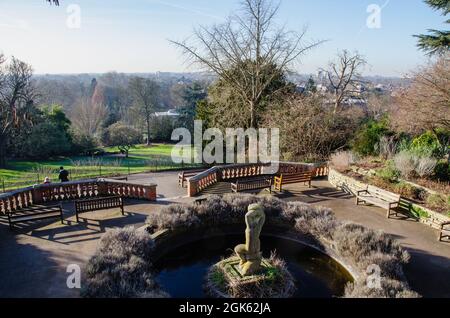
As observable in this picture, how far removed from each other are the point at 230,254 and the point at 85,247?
386cm

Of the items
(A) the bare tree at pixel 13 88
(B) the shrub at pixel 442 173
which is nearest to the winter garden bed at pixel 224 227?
→ (B) the shrub at pixel 442 173

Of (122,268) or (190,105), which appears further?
(190,105)

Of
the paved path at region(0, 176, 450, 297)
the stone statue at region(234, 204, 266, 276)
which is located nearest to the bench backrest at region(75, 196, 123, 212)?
the paved path at region(0, 176, 450, 297)

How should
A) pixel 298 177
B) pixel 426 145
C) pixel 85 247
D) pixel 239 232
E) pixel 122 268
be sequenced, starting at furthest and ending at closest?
pixel 426 145 → pixel 298 177 → pixel 239 232 → pixel 85 247 → pixel 122 268

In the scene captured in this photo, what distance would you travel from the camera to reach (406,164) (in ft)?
41.0

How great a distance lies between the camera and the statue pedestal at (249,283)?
22.8ft

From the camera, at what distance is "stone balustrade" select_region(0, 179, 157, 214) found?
11461mm

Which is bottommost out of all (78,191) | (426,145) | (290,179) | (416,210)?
(416,210)

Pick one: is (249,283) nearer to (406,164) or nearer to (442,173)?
(406,164)

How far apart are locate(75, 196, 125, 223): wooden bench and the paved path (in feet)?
0.89

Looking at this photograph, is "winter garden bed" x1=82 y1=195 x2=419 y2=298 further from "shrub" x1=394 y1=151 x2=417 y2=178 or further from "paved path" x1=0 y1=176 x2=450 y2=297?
"shrub" x1=394 y1=151 x2=417 y2=178

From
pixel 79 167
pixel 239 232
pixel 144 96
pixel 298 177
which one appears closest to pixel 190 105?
pixel 144 96

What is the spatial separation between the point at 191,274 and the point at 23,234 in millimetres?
5227

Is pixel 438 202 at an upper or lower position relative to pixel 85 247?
upper
